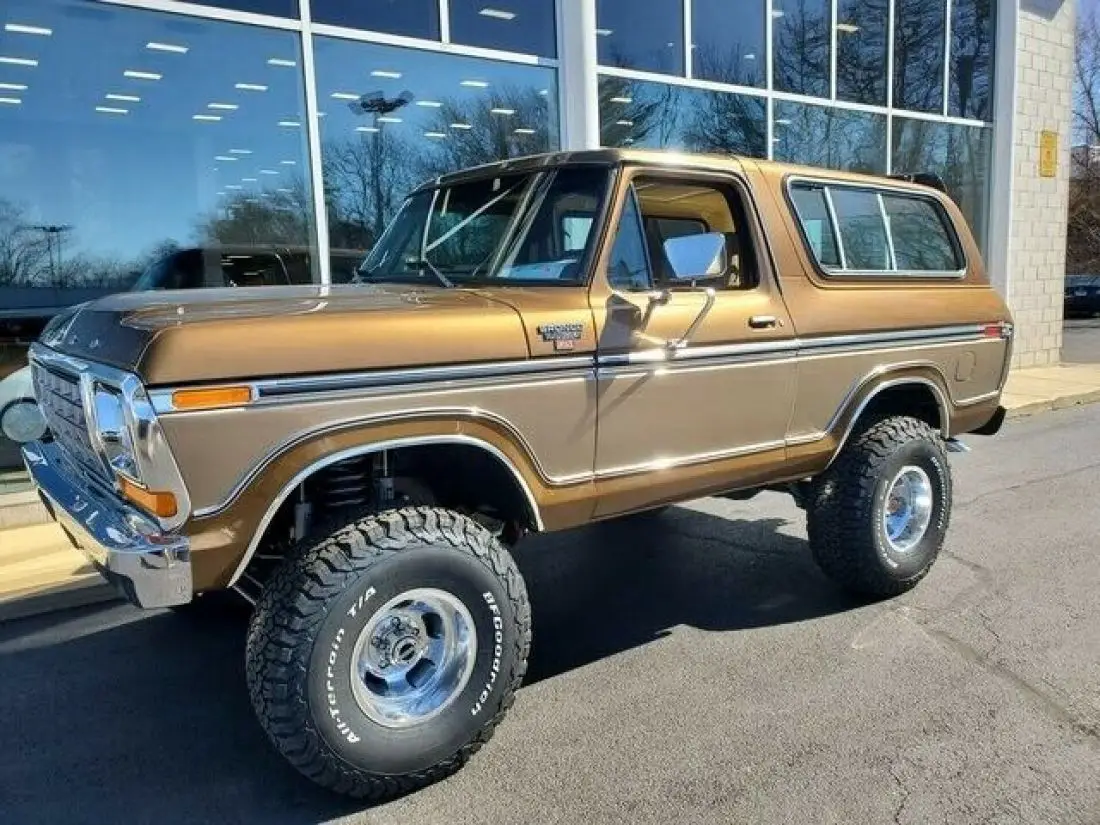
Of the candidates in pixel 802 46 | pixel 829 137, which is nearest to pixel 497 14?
pixel 802 46

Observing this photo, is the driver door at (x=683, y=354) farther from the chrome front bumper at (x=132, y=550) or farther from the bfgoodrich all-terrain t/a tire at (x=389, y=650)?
the chrome front bumper at (x=132, y=550)

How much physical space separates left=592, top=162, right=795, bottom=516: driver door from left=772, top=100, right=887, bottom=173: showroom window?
26.6 feet

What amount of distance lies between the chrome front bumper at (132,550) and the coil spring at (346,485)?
0.61m

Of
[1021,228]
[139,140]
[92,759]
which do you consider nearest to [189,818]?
[92,759]

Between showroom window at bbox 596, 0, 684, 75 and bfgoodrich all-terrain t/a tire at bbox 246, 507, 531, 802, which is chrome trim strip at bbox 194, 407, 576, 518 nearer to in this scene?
bfgoodrich all-terrain t/a tire at bbox 246, 507, 531, 802

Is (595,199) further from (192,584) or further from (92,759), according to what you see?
(92,759)

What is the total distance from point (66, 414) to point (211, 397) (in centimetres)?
99

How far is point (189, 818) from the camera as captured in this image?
287 centimetres

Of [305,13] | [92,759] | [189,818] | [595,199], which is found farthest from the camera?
[305,13]

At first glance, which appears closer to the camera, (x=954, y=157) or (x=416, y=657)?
(x=416, y=657)

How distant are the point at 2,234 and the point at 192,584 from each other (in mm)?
5803

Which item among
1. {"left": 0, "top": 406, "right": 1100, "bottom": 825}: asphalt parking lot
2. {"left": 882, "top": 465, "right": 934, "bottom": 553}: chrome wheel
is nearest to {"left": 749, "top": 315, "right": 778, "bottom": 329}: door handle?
{"left": 882, "top": 465, "right": 934, "bottom": 553}: chrome wheel

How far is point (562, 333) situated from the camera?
3283mm

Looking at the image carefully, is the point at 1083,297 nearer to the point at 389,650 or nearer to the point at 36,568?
the point at 36,568
